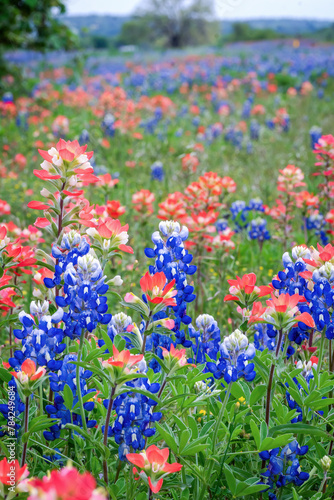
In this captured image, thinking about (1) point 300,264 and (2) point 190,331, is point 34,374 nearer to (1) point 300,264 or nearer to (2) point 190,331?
(2) point 190,331

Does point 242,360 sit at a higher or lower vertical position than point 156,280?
lower

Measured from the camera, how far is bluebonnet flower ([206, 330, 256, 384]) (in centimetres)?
137

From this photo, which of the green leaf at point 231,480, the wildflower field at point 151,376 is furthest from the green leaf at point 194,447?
the green leaf at point 231,480

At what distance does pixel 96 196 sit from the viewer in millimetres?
4680

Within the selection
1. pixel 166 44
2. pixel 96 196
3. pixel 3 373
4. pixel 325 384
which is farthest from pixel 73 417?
pixel 166 44

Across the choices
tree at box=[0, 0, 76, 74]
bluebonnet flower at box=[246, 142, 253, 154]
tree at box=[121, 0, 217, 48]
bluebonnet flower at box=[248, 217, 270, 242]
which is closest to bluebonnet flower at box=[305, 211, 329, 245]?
bluebonnet flower at box=[248, 217, 270, 242]

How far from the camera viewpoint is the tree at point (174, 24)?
133ft

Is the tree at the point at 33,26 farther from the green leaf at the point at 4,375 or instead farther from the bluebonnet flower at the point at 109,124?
the green leaf at the point at 4,375

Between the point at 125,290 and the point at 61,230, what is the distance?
132 centimetres

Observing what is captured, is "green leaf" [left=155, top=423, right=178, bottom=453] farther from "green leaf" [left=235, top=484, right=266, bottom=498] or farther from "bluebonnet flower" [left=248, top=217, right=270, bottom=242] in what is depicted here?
"bluebonnet flower" [left=248, top=217, right=270, bottom=242]

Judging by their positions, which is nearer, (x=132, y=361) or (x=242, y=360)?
(x=132, y=361)

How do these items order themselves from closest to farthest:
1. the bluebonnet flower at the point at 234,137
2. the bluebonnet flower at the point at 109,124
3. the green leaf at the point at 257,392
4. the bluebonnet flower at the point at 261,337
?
the green leaf at the point at 257,392, the bluebonnet flower at the point at 261,337, the bluebonnet flower at the point at 109,124, the bluebonnet flower at the point at 234,137

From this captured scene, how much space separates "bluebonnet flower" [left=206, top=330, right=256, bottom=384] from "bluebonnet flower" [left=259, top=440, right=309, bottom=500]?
24cm

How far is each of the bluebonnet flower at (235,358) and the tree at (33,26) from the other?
755 centimetres
